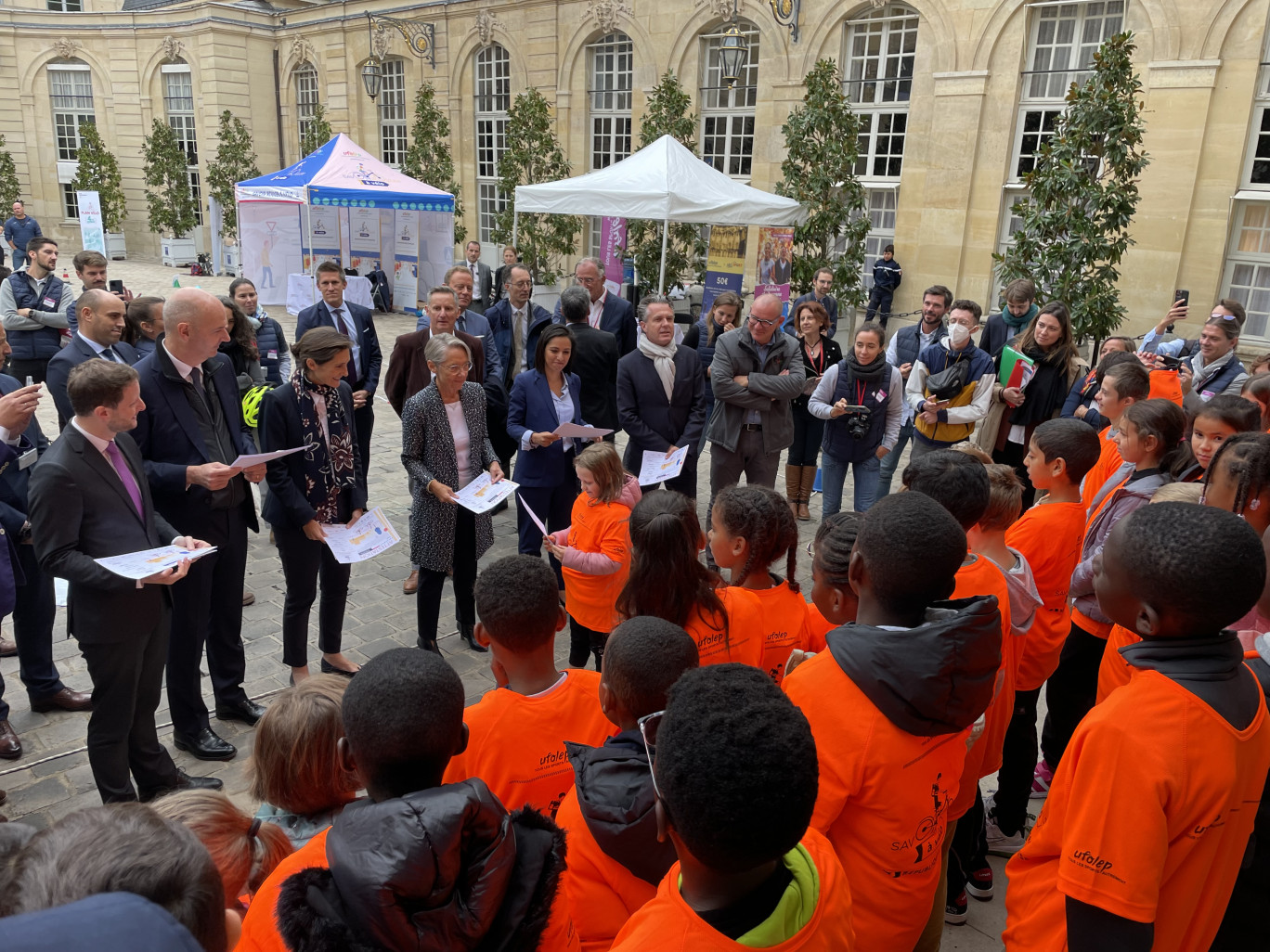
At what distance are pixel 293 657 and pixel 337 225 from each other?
14829 millimetres

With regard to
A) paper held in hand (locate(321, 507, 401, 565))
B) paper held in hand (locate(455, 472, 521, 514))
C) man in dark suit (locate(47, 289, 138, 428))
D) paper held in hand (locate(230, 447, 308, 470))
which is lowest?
paper held in hand (locate(321, 507, 401, 565))

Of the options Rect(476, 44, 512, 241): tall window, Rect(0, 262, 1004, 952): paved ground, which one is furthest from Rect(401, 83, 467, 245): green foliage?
Rect(0, 262, 1004, 952): paved ground

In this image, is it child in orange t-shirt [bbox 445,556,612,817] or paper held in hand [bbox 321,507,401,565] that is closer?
child in orange t-shirt [bbox 445,556,612,817]

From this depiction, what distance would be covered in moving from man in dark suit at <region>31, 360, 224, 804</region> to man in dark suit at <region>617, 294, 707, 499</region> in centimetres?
322

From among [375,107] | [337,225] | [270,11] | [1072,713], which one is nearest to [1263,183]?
[1072,713]

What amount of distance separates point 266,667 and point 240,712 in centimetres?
59

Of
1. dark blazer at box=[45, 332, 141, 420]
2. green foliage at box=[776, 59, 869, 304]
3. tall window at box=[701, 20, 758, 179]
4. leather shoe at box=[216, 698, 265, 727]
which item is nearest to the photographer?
leather shoe at box=[216, 698, 265, 727]

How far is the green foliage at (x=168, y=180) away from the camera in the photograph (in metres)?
27.2

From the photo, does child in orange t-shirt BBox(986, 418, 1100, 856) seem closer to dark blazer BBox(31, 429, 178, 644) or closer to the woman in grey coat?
the woman in grey coat

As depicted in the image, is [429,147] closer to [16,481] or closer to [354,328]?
[354,328]

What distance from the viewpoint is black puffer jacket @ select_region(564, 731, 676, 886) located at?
5.71 feet

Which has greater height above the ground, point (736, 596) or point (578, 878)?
point (736, 596)

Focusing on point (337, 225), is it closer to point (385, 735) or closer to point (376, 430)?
point (376, 430)

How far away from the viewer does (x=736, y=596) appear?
2859 mm
